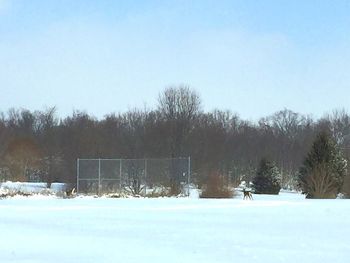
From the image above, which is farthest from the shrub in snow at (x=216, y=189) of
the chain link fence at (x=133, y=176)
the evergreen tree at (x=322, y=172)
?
the evergreen tree at (x=322, y=172)

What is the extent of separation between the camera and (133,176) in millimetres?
35125

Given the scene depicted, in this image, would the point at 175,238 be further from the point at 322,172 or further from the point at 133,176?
the point at 133,176

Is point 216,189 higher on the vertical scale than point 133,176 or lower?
lower

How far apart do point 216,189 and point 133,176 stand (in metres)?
5.50

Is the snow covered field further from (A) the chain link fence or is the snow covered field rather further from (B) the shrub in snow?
(A) the chain link fence

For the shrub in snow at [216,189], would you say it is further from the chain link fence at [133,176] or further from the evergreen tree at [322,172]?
the evergreen tree at [322,172]

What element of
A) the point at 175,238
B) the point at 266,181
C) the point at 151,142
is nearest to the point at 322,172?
the point at 266,181

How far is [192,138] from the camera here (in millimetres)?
59969

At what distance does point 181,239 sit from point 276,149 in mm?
71908

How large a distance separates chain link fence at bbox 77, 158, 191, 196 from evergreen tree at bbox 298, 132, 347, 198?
6634mm

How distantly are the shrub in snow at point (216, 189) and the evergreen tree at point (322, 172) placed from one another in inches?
170

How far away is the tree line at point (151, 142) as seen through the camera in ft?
192

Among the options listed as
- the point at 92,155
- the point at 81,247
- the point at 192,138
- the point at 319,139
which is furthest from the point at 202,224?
the point at 92,155

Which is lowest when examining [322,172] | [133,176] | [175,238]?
[175,238]
